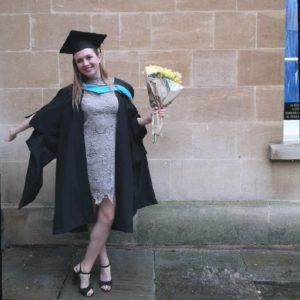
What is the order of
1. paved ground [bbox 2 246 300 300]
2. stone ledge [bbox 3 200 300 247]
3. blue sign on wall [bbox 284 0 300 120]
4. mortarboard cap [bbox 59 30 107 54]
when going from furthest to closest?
blue sign on wall [bbox 284 0 300 120] < stone ledge [bbox 3 200 300 247] < paved ground [bbox 2 246 300 300] < mortarboard cap [bbox 59 30 107 54]

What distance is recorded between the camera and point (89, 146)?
3.72m

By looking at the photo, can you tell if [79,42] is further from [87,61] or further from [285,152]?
[285,152]

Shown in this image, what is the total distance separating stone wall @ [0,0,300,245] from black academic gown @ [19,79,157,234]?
3.11 ft

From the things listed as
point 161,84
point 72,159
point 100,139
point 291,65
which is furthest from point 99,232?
point 291,65

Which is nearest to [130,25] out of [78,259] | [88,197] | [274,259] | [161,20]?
[161,20]

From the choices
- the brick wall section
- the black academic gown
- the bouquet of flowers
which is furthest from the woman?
the brick wall section

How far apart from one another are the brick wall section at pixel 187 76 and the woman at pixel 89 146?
0.94 metres

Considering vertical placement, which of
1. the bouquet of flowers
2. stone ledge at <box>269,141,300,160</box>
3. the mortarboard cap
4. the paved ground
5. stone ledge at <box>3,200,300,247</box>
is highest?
the mortarboard cap

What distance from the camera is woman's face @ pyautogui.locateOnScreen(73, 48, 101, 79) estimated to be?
11.8ft

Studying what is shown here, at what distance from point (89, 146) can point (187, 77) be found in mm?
1441

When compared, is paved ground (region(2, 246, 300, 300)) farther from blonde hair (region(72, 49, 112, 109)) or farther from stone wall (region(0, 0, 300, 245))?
blonde hair (region(72, 49, 112, 109))

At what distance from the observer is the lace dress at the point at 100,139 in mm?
3648

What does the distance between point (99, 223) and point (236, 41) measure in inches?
84.6

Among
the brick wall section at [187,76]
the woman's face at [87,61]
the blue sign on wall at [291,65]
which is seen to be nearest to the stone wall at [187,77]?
the brick wall section at [187,76]
